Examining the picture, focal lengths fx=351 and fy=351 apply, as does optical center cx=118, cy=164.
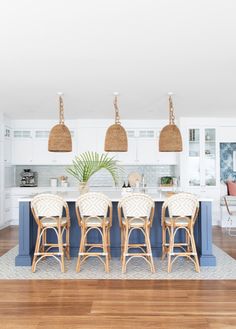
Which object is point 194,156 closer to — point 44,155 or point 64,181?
point 64,181

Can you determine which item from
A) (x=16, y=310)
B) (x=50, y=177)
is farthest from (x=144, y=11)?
(x=50, y=177)

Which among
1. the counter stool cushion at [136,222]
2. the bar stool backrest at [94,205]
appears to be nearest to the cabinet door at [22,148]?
the bar stool backrest at [94,205]

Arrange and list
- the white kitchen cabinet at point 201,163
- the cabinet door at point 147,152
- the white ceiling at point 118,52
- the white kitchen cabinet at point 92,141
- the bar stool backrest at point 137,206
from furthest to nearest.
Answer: the cabinet door at point 147,152
the white kitchen cabinet at point 92,141
the white kitchen cabinet at point 201,163
the bar stool backrest at point 137,206
the white ceiling at point 118,52

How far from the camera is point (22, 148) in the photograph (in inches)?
341

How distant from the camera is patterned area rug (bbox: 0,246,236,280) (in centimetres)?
432

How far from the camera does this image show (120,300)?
3.50 metres

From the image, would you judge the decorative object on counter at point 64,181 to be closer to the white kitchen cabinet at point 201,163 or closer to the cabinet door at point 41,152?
the cabinet door at point 41,152

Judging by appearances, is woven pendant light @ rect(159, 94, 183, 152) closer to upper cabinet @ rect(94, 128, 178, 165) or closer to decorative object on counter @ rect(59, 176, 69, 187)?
upper cabinet @ rect(94, 128, 178, 165)

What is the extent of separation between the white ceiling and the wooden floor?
8.57ft

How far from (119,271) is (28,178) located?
4885mm

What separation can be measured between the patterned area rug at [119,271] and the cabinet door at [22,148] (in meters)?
3.80

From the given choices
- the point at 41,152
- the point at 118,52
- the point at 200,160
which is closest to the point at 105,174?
the point at 41,152

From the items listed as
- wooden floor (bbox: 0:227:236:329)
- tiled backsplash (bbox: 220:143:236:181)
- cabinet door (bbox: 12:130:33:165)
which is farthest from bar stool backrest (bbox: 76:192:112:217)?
tiled backsplash (bbox: 220:143:236:181)

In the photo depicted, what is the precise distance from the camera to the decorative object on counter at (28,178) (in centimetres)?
871
